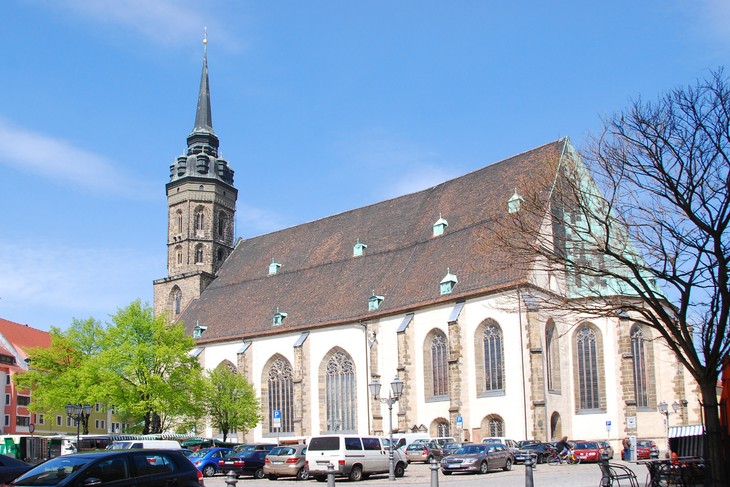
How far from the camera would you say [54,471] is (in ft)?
42.5

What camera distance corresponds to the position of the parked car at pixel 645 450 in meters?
35.1

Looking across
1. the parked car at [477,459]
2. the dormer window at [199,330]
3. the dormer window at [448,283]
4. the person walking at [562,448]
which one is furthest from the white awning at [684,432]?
the dormer window at [199,330]

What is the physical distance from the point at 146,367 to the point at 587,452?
23248 millimetres

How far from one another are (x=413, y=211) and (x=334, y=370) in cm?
1145

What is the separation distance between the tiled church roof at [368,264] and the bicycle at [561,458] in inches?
345

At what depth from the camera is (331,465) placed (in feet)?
84.6

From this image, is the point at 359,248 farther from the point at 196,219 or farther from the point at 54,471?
the point at 54,471

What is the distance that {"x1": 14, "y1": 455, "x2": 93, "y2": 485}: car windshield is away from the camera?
41.8 ft

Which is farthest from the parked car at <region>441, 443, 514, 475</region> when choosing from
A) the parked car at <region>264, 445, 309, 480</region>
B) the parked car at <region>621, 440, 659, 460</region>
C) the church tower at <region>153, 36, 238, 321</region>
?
the church tower at <region>153, 36, 238, 321</region>

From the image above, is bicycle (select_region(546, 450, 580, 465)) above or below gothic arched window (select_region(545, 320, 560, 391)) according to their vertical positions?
below

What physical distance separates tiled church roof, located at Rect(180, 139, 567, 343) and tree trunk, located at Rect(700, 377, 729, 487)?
2332 centimetres

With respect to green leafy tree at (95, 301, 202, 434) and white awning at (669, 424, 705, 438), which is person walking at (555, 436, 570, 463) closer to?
white awning at (669, 424, 705, 438)

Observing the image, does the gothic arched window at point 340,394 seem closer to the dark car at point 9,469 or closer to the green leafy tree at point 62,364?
the green leafy tree at point 62,364

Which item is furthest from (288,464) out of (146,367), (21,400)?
(21,400)
